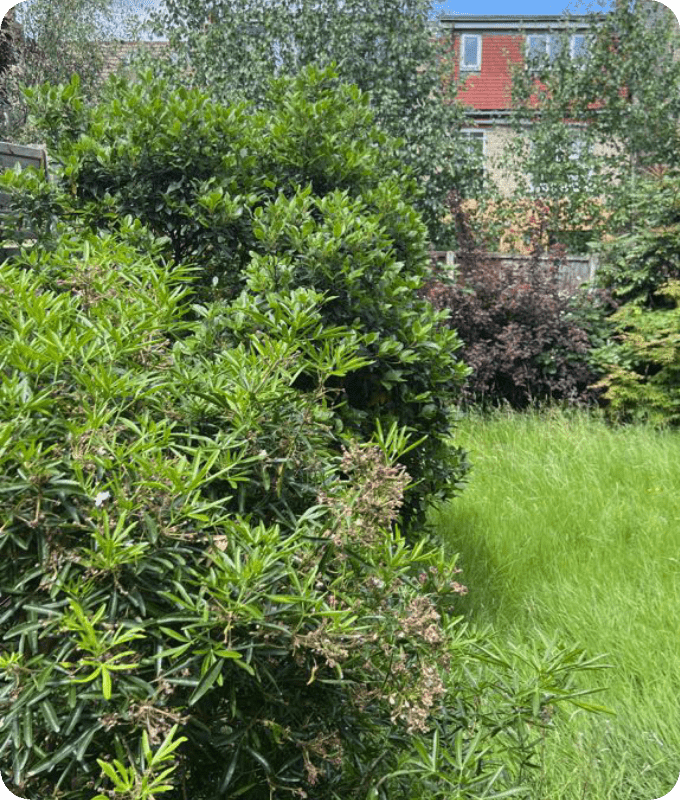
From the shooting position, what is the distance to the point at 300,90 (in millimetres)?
4008

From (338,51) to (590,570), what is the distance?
896 centimetres

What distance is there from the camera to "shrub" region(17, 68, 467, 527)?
10.9 ft

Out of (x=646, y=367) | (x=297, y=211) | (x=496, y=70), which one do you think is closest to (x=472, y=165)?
(x=496, y=70)

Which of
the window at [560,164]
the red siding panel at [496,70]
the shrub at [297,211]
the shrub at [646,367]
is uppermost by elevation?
the red siding panel at [496,70]

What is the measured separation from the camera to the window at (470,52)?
568 inches

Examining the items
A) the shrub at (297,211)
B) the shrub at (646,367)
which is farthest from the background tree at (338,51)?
the shrub at (297,211)

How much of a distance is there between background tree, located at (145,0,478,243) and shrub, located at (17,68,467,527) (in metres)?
7.45

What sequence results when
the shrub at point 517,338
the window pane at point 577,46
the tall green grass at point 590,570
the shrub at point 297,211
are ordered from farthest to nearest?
1. the window pane at point 577,46
2. the shrub at point 517,338
3. the shrub at point 297,211
4. the tall green grass at point 590,570

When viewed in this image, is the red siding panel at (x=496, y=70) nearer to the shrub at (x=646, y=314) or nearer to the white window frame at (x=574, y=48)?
the white window frame at (x=574, y=48)

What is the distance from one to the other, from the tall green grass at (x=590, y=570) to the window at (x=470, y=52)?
910 centimetres

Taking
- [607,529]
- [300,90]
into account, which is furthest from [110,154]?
[607,529]

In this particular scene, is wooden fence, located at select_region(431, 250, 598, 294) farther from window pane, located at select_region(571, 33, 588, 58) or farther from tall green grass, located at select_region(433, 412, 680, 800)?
window pane, located at select_region(571, 33, 588, 58)

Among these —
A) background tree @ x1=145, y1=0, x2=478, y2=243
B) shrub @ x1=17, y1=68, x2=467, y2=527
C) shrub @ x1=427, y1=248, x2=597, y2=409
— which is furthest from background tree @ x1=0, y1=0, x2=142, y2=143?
shrub @ x1=17, y1=68, x2=467, y2=527

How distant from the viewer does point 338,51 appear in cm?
1147
